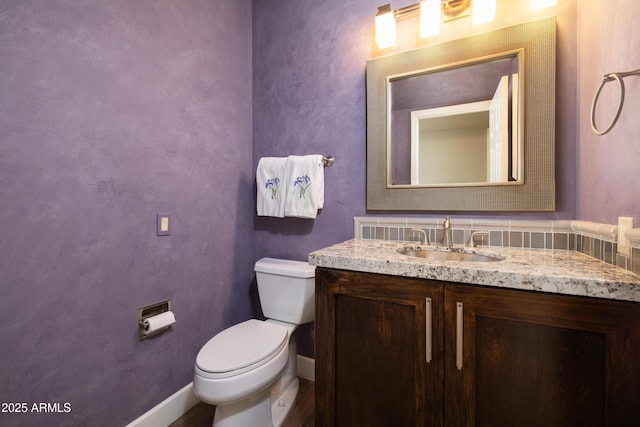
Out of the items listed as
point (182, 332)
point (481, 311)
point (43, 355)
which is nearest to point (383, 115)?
point (481, 311)

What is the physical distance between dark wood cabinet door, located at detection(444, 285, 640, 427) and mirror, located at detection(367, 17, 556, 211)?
0.59 m

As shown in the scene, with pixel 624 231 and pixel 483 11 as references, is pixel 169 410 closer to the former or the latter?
pixel 624 231

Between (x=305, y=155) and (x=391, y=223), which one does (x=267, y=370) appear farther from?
(x=305, y=155)

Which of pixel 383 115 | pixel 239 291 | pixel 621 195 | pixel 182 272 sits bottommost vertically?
pixel 239 291

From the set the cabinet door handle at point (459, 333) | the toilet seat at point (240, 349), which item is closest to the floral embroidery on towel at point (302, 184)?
the toilet seat at point (240, 349)

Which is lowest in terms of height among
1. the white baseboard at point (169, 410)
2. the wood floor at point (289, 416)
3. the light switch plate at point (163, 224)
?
the wood floor at point (289, 416)

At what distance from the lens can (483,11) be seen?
120 cm

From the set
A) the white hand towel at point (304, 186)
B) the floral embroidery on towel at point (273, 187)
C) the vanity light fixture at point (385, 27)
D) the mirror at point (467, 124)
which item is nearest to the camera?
the mirror at point (467, 124)

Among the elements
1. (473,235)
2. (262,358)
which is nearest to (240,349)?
(262,358)

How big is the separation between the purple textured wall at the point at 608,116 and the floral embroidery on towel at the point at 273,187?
55.9 inches

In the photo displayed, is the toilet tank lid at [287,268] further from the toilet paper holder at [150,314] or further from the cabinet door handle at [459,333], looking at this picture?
the cabinet door handle at [459,333]

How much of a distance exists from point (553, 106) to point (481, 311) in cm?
94

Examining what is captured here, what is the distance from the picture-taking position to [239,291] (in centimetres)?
173

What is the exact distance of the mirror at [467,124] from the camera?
113 cm
